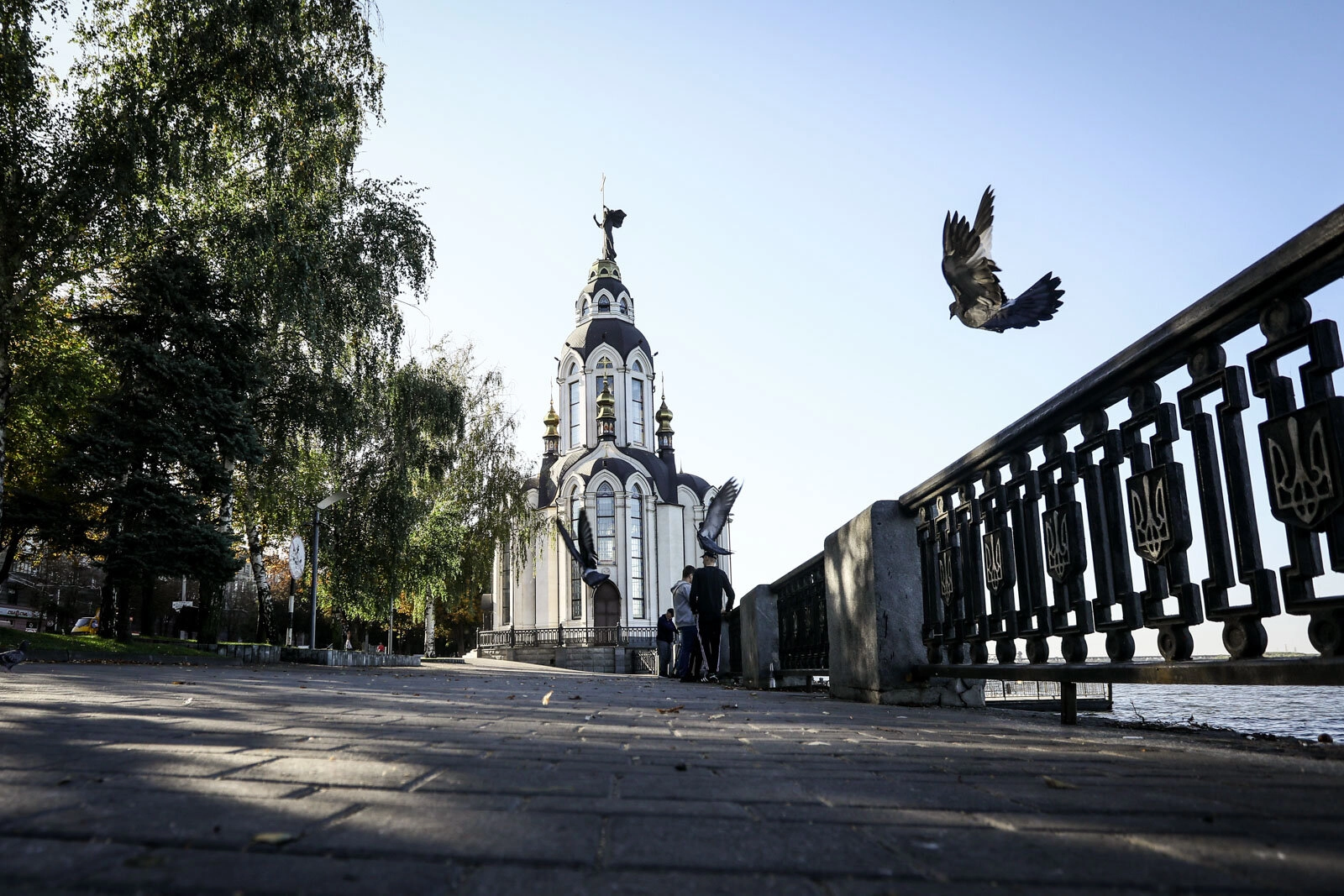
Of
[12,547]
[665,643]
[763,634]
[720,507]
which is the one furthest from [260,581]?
[763,634]

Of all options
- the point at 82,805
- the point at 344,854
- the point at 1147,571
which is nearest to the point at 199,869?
the point at 344,854

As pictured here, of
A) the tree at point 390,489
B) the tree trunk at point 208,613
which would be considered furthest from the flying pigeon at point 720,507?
the tree trunk at point 208,613

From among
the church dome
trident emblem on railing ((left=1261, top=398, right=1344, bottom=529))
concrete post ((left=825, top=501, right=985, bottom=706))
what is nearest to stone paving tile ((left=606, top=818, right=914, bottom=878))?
trident emblem on railing ((left=1261, top=398, right=1344, bottom=529))

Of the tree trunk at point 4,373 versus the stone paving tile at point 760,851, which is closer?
the stone paving tile at point 760,851

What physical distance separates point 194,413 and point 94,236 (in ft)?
12.4

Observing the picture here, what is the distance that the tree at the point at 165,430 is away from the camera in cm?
1841

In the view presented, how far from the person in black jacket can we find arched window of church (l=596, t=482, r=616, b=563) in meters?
33.4

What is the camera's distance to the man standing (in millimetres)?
21188

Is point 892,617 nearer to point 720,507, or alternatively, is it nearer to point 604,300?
point 720,507

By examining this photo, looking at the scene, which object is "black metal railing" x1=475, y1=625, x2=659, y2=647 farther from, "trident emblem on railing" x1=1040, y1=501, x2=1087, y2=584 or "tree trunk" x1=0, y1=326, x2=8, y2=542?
"trident emblem on railing" x1=1040, y1=501, x2=1087, y2=584

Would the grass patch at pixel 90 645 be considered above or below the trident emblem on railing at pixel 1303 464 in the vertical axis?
below

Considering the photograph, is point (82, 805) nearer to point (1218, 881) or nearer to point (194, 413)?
point (1218, 881)

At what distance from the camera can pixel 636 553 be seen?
→ 4881 centimetres

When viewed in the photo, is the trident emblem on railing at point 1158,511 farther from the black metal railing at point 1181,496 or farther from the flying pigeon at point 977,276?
the flying pigeon at point 977,276
